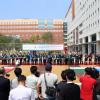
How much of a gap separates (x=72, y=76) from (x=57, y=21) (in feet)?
614

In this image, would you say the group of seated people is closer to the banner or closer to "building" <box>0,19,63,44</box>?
the banner

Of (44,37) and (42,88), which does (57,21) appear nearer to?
(44,37)

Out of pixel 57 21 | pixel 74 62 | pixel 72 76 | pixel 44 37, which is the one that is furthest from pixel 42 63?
pixel 57 21

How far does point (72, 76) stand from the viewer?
6613 mm

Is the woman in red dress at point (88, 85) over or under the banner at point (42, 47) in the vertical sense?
under

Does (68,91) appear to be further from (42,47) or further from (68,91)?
(42,47)

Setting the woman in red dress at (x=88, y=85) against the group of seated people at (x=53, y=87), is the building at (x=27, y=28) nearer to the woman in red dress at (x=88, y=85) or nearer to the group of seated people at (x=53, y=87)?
the group of seated people at (x=53, y=87)

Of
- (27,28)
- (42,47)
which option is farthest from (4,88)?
(27,28)

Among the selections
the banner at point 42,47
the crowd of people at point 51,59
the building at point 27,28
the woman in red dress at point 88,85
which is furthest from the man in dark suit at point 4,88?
the building at point 27,28

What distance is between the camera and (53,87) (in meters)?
8.07

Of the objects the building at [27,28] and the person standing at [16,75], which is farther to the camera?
the building at [27,28]

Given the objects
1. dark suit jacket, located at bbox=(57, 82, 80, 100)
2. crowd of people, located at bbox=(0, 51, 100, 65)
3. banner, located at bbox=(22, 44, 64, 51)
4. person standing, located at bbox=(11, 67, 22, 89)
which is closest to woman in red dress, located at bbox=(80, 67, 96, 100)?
person standing, located at bbox=(11, 67, 22, 89)

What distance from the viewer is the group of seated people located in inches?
255

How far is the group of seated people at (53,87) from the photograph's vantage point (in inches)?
255
